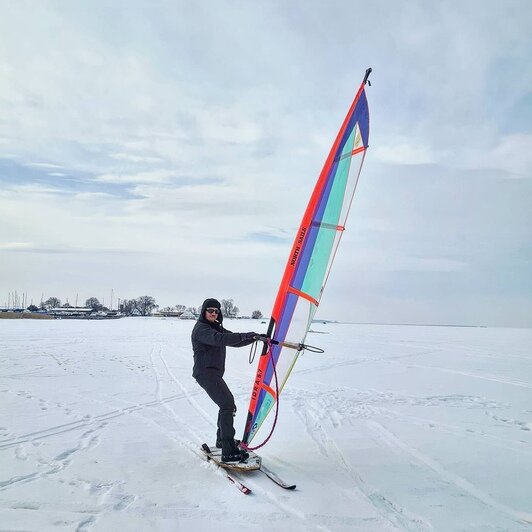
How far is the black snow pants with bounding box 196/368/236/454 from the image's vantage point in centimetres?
412

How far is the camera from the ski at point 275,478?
365cm

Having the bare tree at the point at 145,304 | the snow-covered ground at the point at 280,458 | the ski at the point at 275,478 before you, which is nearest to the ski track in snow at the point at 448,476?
the snow-covered ground at the point at 280,458

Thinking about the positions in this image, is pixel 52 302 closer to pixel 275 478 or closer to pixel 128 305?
pixel 128 305

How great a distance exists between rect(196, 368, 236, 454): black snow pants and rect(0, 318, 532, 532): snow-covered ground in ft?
1.12

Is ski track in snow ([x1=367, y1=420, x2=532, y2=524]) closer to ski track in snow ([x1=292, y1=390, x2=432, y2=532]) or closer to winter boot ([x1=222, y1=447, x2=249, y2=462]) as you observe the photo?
ski track in snow ([x1=292, y1=390, x2=432, y2=532])

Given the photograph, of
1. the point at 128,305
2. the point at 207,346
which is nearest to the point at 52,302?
the point at 128,305

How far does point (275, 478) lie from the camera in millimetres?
3881

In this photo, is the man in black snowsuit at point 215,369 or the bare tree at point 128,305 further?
the bare tree at point 128,305

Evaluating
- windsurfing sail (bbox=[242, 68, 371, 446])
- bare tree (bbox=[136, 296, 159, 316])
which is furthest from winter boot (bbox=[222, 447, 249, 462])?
bare tree (bbox=[136, 296, 159, 316])

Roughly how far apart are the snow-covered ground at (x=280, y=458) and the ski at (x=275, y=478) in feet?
0.24

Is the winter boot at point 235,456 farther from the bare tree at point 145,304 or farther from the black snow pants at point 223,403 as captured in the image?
the bare tree at point 145,304

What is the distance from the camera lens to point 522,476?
13.4 feet

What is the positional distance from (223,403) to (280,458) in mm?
890

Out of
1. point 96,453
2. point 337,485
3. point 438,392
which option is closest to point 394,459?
point 337,485
